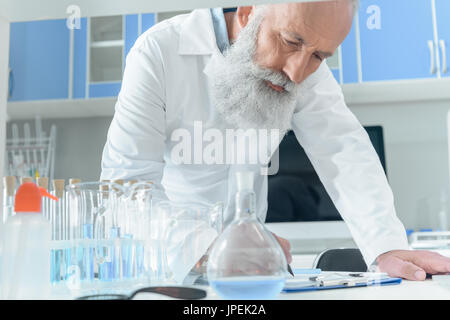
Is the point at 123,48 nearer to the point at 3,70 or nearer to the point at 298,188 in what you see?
the point at 3,70

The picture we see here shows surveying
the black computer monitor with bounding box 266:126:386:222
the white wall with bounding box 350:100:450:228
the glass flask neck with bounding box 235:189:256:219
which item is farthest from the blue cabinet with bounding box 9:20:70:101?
the white wall with bounding box 350:100:450:228

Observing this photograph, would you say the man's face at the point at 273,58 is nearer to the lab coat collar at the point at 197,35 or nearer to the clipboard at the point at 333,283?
the lab coat collar at the point at 197,35

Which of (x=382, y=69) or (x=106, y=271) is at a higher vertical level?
(x=382, y=69)

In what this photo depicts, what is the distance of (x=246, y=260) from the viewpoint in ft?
1.60

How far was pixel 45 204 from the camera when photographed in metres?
0.70

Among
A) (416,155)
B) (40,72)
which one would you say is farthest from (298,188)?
(40,72)

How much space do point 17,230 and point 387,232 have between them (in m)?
0.68

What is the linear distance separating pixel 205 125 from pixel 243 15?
0.24 m

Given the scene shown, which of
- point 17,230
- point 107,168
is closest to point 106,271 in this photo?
point 17,230

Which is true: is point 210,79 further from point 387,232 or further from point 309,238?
point 309,238

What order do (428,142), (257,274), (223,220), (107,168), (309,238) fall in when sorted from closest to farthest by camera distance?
(257,274), (223,220), (107,168), (309,238), (428,142)

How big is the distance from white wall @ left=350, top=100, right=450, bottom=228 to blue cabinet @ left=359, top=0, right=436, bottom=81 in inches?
4.4

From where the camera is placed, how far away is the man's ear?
98cm

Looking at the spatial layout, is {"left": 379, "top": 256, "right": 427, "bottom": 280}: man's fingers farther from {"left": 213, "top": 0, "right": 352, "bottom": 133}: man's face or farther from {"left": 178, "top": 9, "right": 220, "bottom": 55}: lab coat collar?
{"left": 178, "top": 9, "right": 220, "bottom": 55}: lab coat collar
